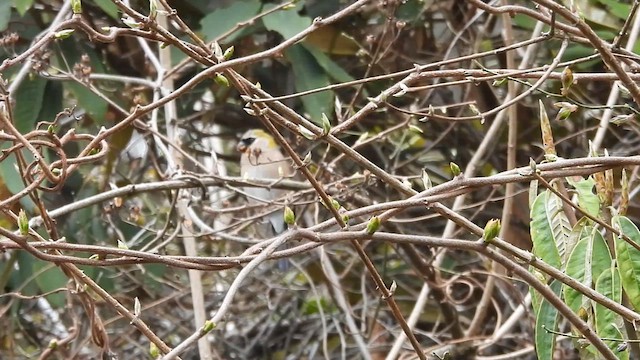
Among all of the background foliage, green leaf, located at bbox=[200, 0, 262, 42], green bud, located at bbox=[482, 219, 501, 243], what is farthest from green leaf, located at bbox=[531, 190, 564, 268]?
green leaf, located at bbox=[200, 0, 262, 42]

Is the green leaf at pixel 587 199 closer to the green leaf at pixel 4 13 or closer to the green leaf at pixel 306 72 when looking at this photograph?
the green leaf at pixel 306 72

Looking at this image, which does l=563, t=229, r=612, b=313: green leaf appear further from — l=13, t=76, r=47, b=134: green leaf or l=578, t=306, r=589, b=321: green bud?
l=13, t=76, r=47, b=134: green leaf

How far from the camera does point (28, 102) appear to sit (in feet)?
7.42

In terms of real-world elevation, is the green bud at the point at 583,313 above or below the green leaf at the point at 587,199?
below

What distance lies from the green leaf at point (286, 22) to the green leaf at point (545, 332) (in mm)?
1007

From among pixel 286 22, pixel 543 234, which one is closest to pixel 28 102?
pixel 286 22

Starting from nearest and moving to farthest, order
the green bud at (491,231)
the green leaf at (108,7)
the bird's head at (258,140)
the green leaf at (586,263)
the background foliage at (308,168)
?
the green bud at (491,231) → the green leaf at (586,263) → the background foliage at (308,168) → the green leaf at (108,7) → the bird's head at (258,140)

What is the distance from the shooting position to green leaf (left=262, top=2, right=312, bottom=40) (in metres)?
2.05

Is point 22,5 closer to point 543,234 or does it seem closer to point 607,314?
point 543,234

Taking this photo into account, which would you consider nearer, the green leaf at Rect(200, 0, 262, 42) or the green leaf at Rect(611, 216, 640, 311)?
the green leaf at Rect(611, 216, 640, 311)

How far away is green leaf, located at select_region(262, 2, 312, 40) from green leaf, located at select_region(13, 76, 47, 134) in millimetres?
599

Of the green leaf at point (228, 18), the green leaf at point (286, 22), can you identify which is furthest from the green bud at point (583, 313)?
the green leaf at point (228, 18)

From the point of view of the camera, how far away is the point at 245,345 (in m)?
2.92

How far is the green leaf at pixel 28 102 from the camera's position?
7.30 feet
